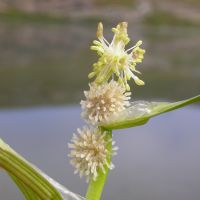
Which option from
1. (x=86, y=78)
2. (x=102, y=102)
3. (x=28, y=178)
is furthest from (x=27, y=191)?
(x=86, y=78)

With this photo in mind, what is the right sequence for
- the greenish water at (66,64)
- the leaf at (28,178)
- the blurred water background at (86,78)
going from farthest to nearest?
the greenish water at (66,64)
the blurred water background at (86,78)
the leaf at (28,178)

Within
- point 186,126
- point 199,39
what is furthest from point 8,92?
point 199,39

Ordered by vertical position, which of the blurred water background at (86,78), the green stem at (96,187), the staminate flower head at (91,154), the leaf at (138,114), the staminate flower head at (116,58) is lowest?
the green stem at (96,187)

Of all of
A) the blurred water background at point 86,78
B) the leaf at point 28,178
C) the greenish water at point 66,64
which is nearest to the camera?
the leaf at point 28,178

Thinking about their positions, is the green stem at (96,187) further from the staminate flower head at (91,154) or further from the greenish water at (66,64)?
the greenish water at (66,64)

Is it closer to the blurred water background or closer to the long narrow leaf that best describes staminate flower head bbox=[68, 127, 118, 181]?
the long narrow leaf

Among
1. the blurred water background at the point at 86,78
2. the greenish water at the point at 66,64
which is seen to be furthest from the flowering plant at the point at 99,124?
the greenish water at the point at 66,64

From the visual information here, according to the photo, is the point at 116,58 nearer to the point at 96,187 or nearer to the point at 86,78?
the point at 96,187
